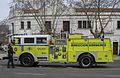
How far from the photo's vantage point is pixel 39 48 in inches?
907

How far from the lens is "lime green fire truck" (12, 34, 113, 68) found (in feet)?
73.4

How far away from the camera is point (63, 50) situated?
22.6 m

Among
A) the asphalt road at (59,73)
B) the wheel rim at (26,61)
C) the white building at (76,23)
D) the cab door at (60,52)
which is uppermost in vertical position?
the white building at (76,23)

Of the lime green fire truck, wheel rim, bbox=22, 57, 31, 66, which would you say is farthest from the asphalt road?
wheel rim, bbox=22, 57, 31, 66

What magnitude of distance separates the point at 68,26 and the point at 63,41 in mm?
31833

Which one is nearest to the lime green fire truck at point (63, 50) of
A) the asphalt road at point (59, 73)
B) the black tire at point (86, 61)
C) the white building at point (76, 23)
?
the black tire at point (86, 61)

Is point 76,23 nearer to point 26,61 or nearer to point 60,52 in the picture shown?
point 26,61

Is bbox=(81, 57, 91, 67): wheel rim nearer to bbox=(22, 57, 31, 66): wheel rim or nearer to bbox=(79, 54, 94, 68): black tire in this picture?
bbox=(79, 54, 94, 68): black tire

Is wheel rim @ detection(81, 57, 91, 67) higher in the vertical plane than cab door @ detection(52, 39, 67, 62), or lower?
lower

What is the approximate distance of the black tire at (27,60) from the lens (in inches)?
910

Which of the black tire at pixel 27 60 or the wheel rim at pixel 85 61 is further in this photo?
the black tire at pixel 27 60

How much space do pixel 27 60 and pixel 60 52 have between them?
2.45 meters

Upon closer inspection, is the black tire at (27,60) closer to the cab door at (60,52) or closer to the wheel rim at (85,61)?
the cab door at (60,52)

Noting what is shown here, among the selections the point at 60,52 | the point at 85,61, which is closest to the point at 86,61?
the point at 85,61
